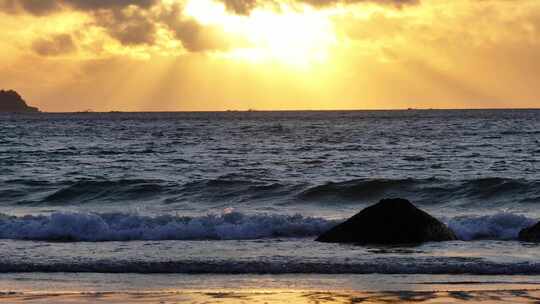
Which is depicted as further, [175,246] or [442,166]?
[442,166]

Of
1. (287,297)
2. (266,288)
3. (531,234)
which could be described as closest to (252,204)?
(531,234)

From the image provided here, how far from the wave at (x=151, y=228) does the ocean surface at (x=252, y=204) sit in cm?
4

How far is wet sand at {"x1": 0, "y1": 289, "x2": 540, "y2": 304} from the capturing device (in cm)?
1216

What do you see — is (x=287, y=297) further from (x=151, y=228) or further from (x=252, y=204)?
(x=252, y=204)

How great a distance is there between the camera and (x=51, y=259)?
55.0 ft

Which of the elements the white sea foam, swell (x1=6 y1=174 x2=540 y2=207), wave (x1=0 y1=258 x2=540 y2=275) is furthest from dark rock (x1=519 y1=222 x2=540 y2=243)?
Answer: swell (x1=6 y1=174 x2=540 y2=207)

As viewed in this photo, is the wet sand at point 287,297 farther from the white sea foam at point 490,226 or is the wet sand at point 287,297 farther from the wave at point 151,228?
the wave at point 151,228

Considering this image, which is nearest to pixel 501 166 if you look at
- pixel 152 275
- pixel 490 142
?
pixel 490 142

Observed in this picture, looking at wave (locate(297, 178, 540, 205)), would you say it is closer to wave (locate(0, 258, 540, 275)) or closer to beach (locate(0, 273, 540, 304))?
wave (locate(0, 258, 540, 275))

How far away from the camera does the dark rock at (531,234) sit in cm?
1909

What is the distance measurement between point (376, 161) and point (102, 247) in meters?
28.9

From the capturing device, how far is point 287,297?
1251 centimetres

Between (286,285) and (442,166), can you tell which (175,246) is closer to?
(286,285)

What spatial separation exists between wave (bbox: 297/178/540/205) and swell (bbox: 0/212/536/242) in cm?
758
